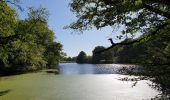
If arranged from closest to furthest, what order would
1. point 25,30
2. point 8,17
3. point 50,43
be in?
point 8,17 < point 25,30 < point 50,43

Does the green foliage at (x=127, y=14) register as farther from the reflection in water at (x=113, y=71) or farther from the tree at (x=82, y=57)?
the tree at (x=82, y=57)

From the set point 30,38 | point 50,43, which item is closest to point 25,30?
point 30,38

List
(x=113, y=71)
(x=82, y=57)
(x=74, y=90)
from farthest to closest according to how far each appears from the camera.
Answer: (x=82, y=57), (x=113, y=71), (x=74, y=90)

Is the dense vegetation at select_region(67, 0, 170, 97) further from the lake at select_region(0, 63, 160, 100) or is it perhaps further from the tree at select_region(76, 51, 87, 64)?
the tree at select_region(76, 51, 87, 64)

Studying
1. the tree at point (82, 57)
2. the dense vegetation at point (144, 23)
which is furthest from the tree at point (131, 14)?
the tree at point (82, 57)

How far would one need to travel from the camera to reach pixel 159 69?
255 inches

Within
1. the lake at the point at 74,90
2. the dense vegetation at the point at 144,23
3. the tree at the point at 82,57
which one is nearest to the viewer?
the dense vegetation at the point at 144,23

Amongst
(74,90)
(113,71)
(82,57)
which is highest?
(82,57)

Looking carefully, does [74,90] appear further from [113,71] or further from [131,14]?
[113,71]

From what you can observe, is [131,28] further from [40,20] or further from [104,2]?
[40,20]

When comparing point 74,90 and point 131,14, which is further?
point 74,90

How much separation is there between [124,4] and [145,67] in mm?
1553

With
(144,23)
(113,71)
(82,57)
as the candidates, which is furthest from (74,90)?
(82,57)

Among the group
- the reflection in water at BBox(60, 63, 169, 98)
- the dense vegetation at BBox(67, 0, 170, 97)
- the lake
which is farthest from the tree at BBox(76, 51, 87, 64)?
the dense vegetation at BBox(67, 0, 170, 97)
